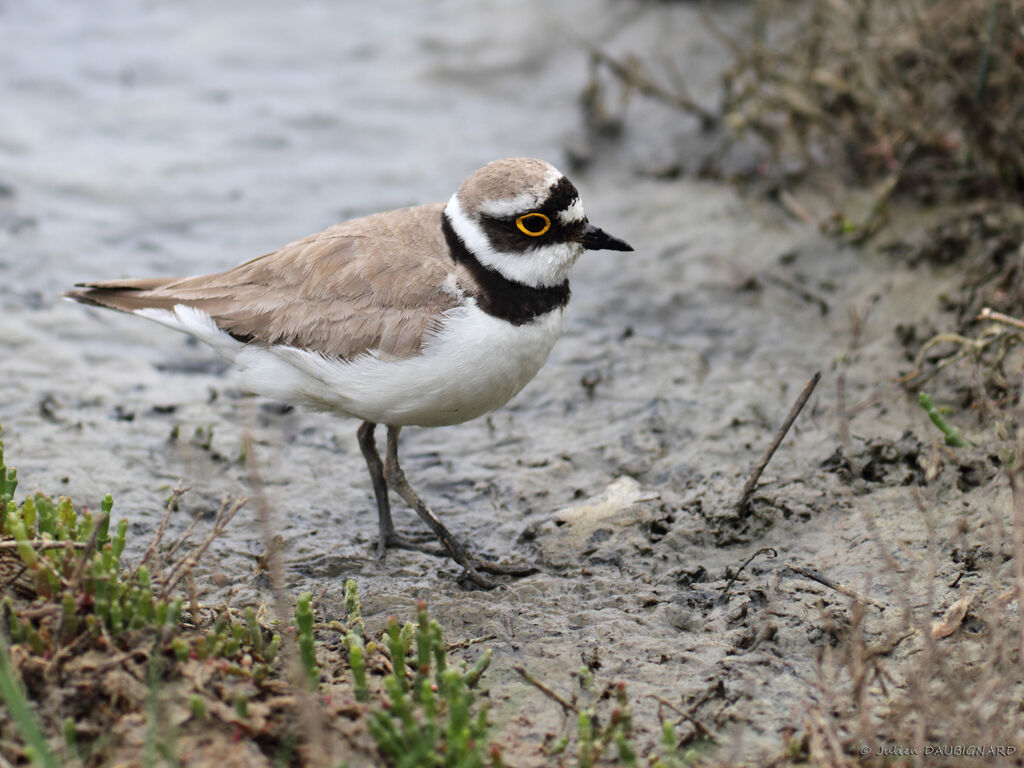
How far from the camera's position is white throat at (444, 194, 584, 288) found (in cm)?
475

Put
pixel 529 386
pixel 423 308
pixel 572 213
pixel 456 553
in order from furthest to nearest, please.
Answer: pixel 529 386, pixel 456 553, pixel 572 213, pixel 423 308

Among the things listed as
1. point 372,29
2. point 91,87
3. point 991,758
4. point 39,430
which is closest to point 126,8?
point 91,87

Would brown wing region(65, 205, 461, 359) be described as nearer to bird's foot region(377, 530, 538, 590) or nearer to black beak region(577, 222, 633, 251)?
black beak region(577, 222, 633, 251)

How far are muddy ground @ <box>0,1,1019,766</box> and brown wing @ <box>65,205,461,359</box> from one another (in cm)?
52

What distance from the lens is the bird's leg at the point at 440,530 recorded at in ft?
16.1

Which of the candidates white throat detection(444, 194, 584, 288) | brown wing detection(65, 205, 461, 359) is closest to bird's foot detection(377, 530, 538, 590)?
brown wing detection(65, 205, 461, 359)

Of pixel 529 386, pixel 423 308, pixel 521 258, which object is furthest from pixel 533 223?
pixel 529 386

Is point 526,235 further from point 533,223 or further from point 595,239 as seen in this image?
point 595,239

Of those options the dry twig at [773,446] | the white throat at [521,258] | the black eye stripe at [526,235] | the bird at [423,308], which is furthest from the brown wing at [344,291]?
the dry twig at [773,446]

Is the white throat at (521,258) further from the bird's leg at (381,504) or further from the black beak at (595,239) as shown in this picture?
the bird's leg at (381,504)

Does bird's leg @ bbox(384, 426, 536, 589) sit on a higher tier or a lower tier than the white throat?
lower

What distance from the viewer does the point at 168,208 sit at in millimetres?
8328

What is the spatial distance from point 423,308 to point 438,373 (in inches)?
12.4

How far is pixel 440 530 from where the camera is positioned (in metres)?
5.08
